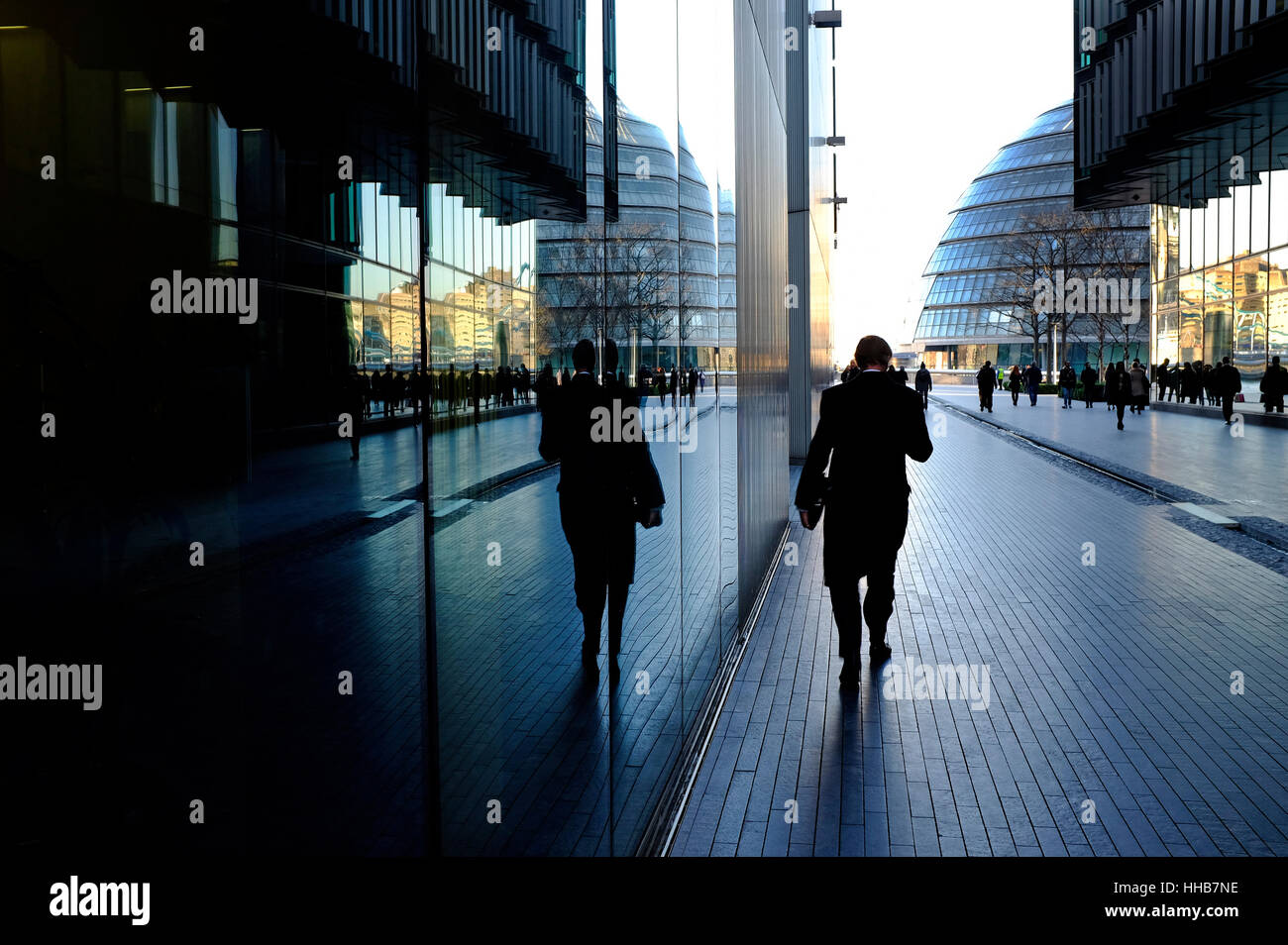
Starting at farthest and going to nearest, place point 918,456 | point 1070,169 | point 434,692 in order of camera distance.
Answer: point 1070,169 < point 918,456 < point 434,692

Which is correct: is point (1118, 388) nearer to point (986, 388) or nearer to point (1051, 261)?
point (986, 388)

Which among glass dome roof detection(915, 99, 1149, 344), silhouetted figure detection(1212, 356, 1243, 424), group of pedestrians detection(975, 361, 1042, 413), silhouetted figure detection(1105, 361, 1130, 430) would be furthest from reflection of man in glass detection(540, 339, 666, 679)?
glass dome roof detection(915, 99, 1149, 344)

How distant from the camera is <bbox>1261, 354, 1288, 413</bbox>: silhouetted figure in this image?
31984 mm

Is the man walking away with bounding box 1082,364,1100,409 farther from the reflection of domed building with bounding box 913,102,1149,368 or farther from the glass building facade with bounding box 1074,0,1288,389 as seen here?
the reflection of domed building with bounding box 913,102,1149,368

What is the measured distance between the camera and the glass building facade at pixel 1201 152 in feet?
92.5

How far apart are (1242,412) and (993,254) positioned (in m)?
56.5

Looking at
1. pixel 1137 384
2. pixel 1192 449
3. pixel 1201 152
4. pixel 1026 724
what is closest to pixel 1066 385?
pixel 1201 152

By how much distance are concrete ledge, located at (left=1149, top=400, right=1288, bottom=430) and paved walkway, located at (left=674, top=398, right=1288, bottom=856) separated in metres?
22.1

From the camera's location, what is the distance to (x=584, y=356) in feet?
11.2

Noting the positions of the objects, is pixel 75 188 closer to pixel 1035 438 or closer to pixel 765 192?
pixel 765 192

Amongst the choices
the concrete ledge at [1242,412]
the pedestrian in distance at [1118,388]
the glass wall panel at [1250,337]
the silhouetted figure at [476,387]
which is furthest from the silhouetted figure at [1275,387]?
the silhouetted figure at [476,387]

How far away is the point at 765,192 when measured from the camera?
11586mm
